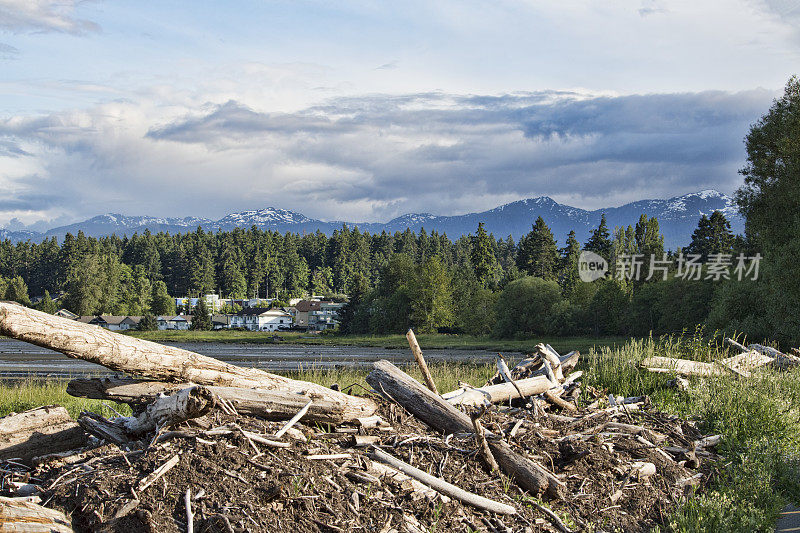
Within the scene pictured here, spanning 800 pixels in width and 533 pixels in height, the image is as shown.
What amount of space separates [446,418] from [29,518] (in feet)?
13.6

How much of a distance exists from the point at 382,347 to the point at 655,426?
64.7m

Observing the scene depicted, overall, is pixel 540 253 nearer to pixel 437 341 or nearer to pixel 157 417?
pixel 437 341

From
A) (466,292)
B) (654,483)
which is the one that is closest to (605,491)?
(654,483)

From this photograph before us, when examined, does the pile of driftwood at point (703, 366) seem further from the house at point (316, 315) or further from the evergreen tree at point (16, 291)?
the evergreen tree at point (16, 291)

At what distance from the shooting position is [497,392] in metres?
9.15

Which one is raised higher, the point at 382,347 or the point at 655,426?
the point at 655,426

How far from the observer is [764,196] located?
35.1m

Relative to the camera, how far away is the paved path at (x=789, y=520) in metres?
6.72

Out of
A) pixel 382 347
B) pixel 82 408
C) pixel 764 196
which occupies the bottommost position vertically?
pixel 382 347

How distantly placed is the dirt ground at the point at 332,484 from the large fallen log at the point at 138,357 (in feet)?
1.51

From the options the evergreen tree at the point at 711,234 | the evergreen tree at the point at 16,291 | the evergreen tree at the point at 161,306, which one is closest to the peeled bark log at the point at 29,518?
the evergreen tree at the point at 711,234

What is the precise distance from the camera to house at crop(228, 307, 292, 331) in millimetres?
131200

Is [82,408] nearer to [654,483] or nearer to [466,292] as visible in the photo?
[654,483]

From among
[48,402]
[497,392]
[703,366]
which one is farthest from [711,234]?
[48,402]
